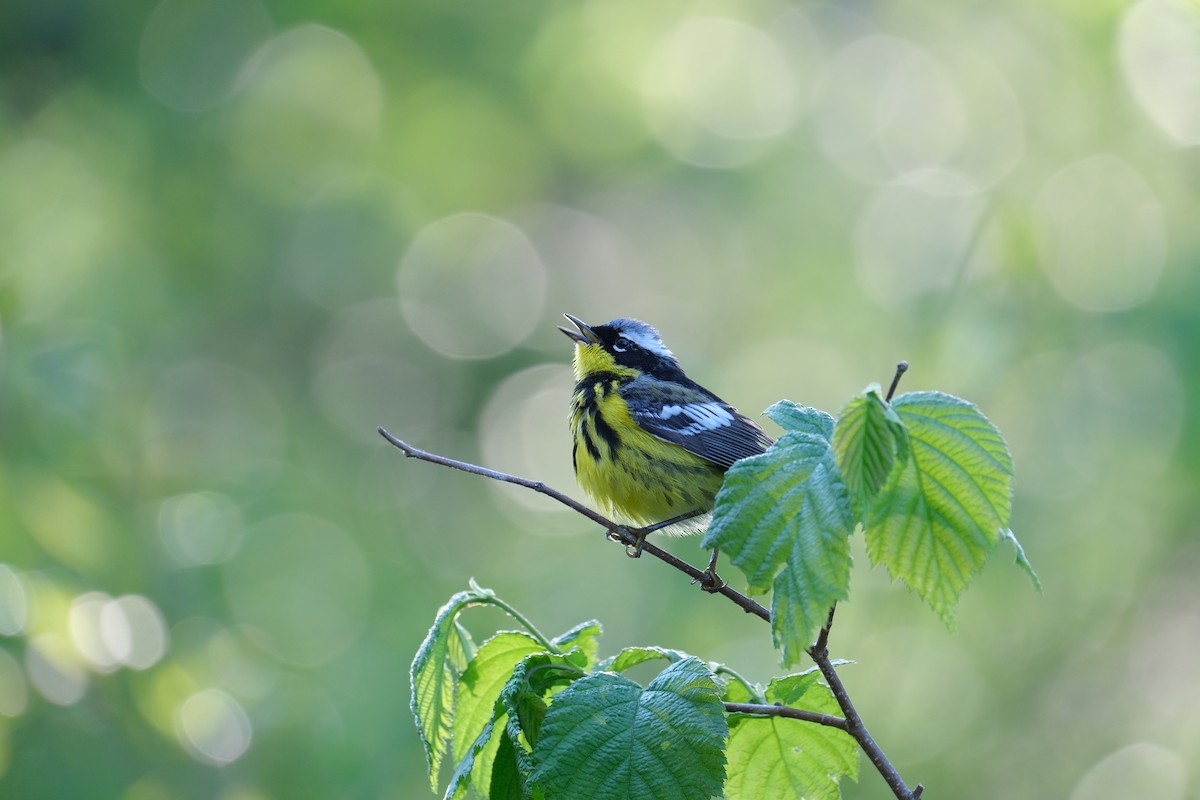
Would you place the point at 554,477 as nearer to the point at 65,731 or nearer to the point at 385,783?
the point at 385,783

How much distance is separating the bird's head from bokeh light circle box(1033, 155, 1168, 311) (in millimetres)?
3739

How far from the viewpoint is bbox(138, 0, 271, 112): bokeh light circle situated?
11.6m

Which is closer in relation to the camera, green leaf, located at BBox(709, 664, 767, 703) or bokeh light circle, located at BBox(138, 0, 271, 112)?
green leaf, located at BBox(709, 664, 767, 703)

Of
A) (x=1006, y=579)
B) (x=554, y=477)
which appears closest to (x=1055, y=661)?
(x=1006, y=579)

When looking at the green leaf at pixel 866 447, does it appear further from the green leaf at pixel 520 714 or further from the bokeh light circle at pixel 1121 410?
the bokeh light circle at pixel 1121 410

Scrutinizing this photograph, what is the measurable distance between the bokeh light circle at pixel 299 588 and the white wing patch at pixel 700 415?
4.78m

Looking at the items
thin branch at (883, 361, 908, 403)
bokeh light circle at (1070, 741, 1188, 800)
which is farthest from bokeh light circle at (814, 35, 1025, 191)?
thin branch at (883, 361, 908, 403)

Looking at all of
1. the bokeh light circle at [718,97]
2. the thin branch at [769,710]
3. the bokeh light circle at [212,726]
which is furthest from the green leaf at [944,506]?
the bokeh light circle at [718,97]

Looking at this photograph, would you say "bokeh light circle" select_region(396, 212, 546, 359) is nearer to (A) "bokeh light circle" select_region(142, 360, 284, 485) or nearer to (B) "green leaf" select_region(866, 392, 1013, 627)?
(A) "bokeh light circle" select_region(142, 360, 284, 485)

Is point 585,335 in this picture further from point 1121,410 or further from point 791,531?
point 1121,410

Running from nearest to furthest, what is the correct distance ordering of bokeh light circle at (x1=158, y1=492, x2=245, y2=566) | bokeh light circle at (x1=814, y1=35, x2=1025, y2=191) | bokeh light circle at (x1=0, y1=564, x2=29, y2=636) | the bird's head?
bokeh light circle at (x1=0, y1=564, x2=29, y2=636) < the bird's head < bokeh light circle at (x1=158, y1=492, x2=245, y2=566) < bokeh light circle at (x1=814, y1=35, x2=1025, y2=191)

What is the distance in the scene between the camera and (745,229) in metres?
11.4

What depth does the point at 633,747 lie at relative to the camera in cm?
188

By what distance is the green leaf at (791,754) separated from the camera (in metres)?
2.20
